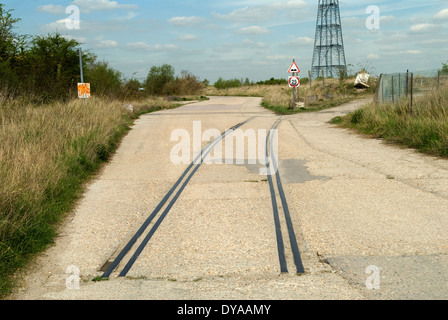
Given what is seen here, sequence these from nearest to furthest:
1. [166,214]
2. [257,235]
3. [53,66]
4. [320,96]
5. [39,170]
Result: [257,235], [166,214], [39,170], [53,66], [320,96]

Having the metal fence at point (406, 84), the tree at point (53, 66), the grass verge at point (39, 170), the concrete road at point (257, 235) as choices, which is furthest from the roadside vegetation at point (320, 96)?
the concrete road at point (257, 235)

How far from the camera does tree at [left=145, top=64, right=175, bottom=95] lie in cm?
7244

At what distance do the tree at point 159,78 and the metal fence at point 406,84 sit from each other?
170 ft

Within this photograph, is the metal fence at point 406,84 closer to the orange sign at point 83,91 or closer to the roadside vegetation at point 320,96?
the roadside vegetation at point 320,96

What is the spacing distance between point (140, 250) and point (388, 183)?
5.57 m

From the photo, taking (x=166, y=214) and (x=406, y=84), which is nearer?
(x=166, y=214)

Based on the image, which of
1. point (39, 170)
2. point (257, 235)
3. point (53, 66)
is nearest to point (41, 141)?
point (39, 170)

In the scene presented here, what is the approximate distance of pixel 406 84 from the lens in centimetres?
1902

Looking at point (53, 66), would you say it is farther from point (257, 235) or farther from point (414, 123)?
point (257, 235)

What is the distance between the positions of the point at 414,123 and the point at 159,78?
6153 cm

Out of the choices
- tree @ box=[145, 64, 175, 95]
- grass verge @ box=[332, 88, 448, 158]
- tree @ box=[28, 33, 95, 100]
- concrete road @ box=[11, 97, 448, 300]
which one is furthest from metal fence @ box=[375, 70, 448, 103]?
tree @ box=[145, 64, 175, 95]

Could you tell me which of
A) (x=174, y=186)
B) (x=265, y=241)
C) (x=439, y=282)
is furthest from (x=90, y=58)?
(x=439, y=282)

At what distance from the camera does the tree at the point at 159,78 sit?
72.4 m
